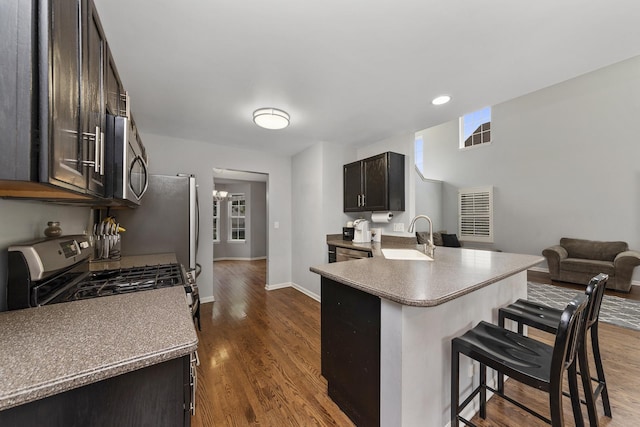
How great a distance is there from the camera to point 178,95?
2.27m

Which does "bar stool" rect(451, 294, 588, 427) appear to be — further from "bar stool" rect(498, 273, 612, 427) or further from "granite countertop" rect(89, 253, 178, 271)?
"granite countertop" rect(89, 253, 178, 271)

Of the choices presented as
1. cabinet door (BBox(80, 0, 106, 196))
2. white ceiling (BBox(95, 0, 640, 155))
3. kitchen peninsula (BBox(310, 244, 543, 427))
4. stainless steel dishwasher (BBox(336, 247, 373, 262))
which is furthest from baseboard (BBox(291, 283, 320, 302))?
cabinet door (BBox(80, 0, 106, 196))

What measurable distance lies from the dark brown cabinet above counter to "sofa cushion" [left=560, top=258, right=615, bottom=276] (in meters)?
6.42

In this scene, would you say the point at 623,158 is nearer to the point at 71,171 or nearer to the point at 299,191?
the point at 299,191

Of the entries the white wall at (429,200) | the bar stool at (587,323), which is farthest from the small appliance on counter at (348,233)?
the white wall at (429,200)

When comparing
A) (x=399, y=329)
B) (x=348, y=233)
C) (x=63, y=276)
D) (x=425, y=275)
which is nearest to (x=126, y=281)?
(x=63, y=276)

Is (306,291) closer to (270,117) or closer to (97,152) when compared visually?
(270,117)

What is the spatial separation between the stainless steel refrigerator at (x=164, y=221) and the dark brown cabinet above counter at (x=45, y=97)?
6.03 ft

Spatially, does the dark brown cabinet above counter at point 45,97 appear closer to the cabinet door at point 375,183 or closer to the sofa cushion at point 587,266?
the cabinet door at point 375,183

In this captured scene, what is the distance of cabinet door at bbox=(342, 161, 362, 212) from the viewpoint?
3.66 metres

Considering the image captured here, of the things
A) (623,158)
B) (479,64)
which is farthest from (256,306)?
(623,158)

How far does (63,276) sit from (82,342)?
0.78 m

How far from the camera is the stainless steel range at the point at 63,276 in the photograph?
3.20 feet

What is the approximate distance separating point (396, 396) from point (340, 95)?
229 centimetres
